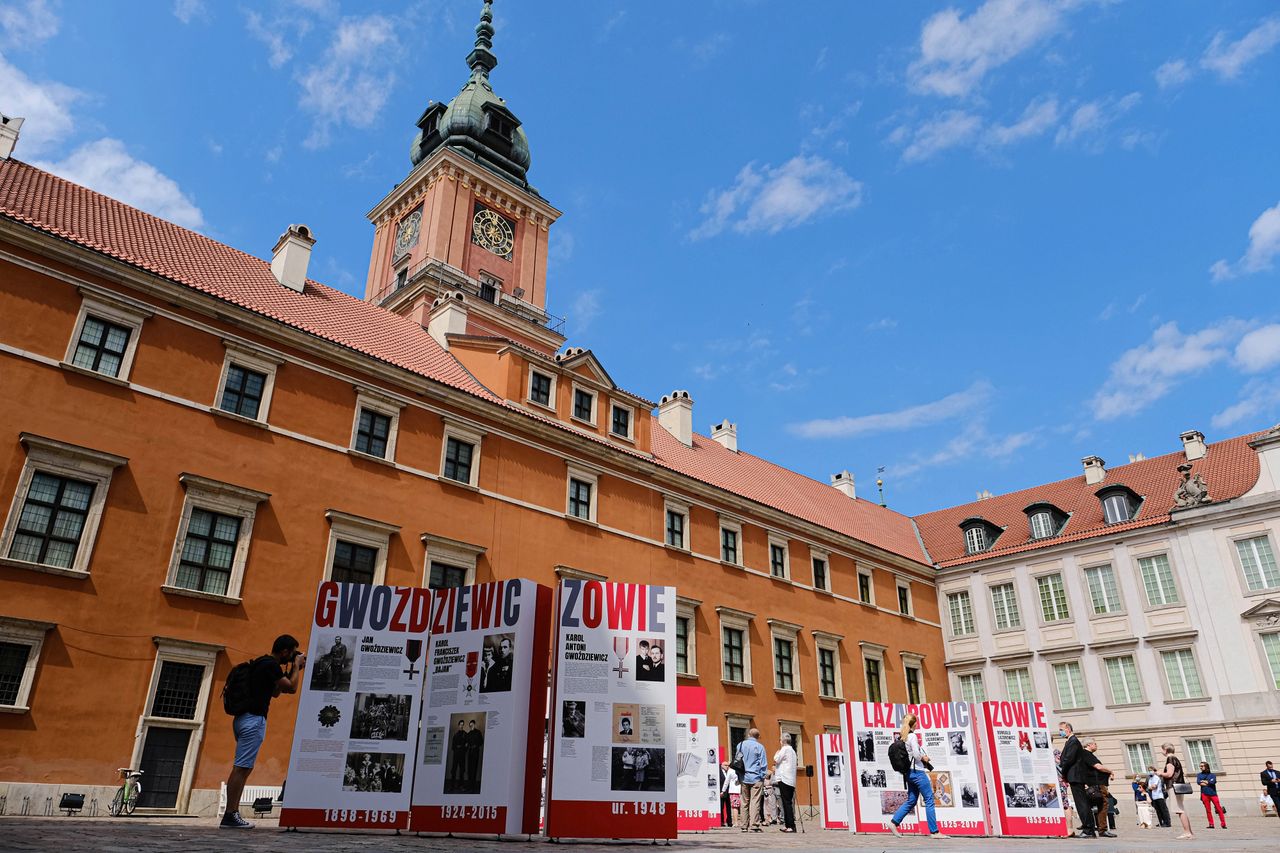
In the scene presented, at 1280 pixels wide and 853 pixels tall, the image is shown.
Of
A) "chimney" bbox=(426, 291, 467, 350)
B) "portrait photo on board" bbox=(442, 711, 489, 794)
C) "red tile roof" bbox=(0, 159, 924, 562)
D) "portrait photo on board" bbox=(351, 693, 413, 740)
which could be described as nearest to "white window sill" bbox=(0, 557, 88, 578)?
"red tile roof" bbox=(0, 159, 924, 562)

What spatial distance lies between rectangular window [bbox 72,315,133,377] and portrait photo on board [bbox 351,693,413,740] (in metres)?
13.0

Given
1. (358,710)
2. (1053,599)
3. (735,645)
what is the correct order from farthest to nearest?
(1053,599)
(735,645)
(358,710)

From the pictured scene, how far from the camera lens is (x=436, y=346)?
31.1m

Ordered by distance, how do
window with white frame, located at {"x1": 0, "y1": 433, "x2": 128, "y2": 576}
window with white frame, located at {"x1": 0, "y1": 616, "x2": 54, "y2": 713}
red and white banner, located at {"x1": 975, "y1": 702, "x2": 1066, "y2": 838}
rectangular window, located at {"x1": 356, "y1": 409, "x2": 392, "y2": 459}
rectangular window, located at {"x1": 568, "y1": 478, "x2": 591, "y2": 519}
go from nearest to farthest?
red and white banner, located at {"x1": 975, "y1": 702, "x2": 1066, "y2": 838}
window with white frame, located at {"x1": 0, "y1": 616, "x2": 54, "y2": 713}
window with white frame, located at {"x1": 0, "y1": 433, "x2": 128, "y2": 576}
rectangular window, located at {"x1": 356, "y1": 409, "x2": 392, "y2": 459}
rectangular window, located at {"x1": 568, "y1": 478, "x2": 591, "y2": 519}

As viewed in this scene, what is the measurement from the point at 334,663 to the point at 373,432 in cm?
1376

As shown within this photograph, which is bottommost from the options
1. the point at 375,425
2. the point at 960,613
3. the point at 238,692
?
the point at 238,692

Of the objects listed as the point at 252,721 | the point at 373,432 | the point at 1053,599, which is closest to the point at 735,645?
the point at 373,432

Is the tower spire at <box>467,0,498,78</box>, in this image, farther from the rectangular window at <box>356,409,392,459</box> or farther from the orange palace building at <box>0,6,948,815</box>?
the rectangular window at <box>356,409,392,459</box>

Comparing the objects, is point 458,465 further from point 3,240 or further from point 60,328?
point 3,240

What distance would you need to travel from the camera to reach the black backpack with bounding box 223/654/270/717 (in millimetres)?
10898

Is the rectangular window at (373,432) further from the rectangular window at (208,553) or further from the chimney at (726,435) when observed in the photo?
the chimney at (726,435)

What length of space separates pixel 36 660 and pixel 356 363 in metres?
10.4

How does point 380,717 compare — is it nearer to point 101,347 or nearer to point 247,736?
point 247,736

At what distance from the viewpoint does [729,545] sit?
34312 mm
